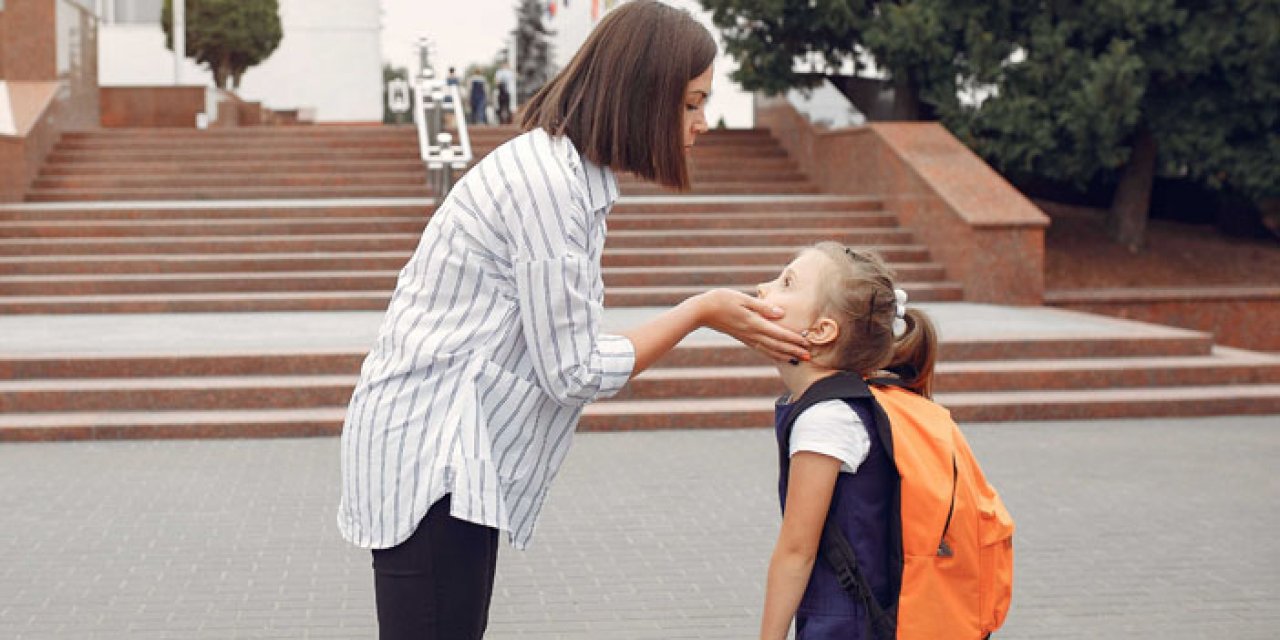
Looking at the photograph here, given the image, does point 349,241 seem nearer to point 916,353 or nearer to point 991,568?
point 916,353

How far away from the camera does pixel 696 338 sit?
11164mm

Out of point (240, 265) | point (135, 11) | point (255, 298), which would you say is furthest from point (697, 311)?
point (135, 11)

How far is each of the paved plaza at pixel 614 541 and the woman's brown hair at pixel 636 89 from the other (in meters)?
2.99

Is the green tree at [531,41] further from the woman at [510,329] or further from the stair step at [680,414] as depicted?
the woman at [510,329]

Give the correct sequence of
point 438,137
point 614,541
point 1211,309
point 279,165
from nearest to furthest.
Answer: point 614,541 < point 1211,309 < point 438,137 < point 279,165

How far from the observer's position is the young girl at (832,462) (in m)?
2.50

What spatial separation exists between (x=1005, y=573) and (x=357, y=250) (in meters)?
12.8

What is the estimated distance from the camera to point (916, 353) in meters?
2.71

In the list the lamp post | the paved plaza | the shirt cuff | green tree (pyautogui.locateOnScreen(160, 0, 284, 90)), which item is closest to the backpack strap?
the shirt cuff

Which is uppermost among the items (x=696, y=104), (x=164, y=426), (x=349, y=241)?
(x=696, y=104)

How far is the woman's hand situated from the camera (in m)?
2.43

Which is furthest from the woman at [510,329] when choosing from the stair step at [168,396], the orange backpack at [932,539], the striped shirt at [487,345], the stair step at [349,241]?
the stair step at [349,241]

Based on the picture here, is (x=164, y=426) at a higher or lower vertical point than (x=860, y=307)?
lower

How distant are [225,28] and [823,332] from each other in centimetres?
3536
